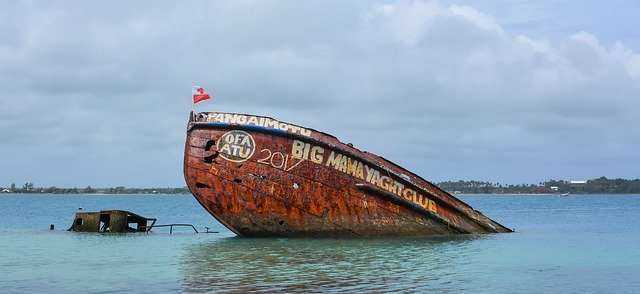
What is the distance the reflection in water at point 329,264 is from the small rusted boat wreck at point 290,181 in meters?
0.49

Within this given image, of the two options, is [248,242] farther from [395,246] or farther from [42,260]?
[42,260]

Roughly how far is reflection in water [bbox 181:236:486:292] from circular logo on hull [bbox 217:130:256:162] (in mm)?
2259

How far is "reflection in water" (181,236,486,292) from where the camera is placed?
13.3 m

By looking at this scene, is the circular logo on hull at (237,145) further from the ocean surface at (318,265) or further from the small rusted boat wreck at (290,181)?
the ocean surface at (318,265)

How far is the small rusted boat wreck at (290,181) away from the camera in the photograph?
2003 cm

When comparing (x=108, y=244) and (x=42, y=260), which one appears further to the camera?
(x=108, y=244)

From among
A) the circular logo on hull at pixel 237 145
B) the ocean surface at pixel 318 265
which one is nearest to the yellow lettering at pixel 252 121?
the circular logo on hull at pixel 237 145

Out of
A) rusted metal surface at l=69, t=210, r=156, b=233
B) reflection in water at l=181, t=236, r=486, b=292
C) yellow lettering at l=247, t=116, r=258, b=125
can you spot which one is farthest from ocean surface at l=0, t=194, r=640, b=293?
yellow lettering at l=247, t=116, r=258, b=125

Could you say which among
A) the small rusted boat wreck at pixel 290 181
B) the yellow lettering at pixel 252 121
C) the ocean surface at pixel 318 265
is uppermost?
the yellow lettering at pixel 252 121

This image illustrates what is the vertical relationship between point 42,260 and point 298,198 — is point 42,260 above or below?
below

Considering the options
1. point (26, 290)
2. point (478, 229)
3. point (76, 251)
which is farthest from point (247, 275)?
point (478, 229)

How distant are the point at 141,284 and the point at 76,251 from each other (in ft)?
23.1

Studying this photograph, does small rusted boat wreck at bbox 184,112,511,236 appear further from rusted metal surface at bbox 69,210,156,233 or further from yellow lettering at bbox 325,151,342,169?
rusted metal surface at bbox 69,210,156,233

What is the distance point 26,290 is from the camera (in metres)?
12.8
